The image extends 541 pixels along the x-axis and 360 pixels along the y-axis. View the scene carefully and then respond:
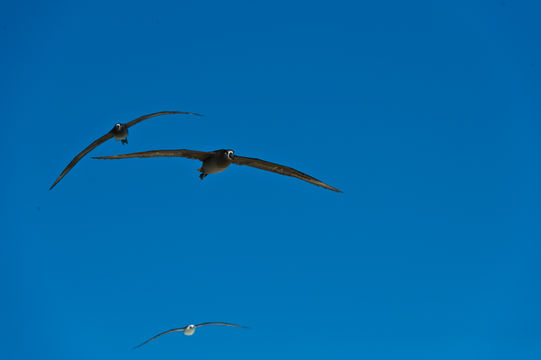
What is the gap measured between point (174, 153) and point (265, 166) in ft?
10.6

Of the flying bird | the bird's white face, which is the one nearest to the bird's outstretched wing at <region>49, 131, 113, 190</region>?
the flying bird

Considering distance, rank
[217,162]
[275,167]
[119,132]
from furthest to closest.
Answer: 1. [119,132]
2. [275,167]
3. [217,162]

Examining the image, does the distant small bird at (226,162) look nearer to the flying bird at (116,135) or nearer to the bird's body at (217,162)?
the bird's body at (217,162)

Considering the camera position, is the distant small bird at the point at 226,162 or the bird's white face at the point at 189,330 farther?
the bird's white face at the point at 189,330

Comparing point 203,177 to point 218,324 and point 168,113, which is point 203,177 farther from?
point 218,324

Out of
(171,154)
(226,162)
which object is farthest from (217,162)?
(171,154)

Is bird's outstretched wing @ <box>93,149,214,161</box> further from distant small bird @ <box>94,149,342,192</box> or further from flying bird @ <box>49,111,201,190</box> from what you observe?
flying bird @ <box>49,111,201,190</box>

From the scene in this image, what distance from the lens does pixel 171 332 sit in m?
28.2

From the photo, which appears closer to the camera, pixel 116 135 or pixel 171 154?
pixel 171 154

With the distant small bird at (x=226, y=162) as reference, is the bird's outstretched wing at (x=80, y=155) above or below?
above

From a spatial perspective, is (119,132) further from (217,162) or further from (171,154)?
(217,162)

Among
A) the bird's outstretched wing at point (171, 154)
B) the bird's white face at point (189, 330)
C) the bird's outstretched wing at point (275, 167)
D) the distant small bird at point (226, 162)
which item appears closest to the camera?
the bird's outstretched wing at point (171, 154)

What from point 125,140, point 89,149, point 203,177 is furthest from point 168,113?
point 203,177

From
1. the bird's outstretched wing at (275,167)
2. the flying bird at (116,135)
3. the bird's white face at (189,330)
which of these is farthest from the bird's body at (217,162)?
the bird's white face at (189,330)
